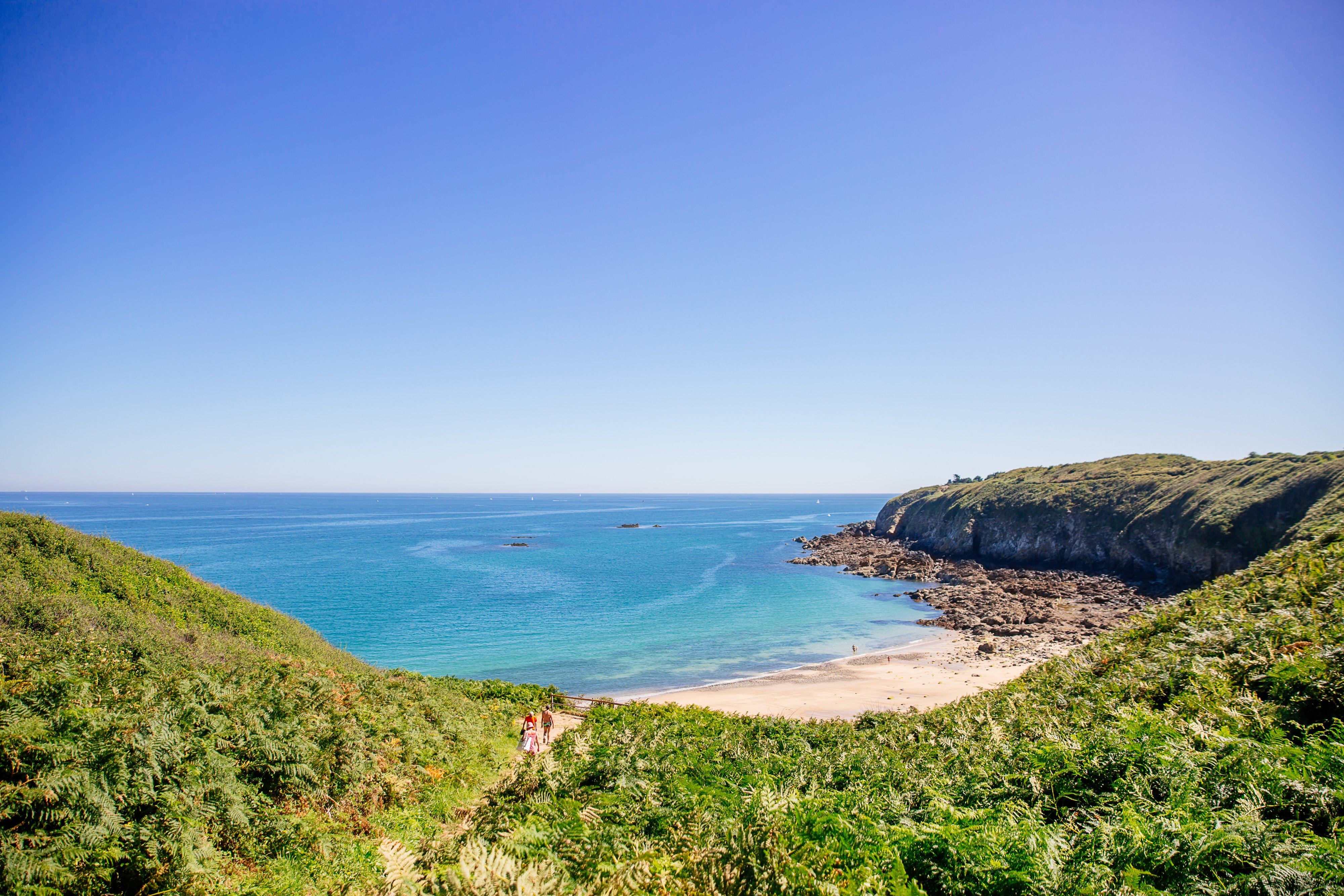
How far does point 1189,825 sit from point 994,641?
143 ft

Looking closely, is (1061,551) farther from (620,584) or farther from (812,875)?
(812,875)

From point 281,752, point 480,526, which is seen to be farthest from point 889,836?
point 480,526

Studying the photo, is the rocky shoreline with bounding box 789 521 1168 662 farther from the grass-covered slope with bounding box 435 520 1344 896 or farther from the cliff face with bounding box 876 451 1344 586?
the grass-covered slope with bounding box 435 520 1344 896

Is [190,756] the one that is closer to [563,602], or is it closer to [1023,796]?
[1023,796]

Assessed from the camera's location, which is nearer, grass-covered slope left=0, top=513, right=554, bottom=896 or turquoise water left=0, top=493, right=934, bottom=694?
grass-covered slope left=0, top=513, right=554, bottom=896

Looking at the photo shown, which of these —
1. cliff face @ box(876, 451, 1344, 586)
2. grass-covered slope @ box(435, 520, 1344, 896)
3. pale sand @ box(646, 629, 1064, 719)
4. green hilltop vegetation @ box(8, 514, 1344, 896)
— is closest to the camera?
grass-covered slope @ box(435, 520, 1344, 896)

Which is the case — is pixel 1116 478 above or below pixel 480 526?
above

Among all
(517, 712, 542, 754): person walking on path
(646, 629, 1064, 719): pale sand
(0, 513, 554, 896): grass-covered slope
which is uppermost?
(0, 513, 554, 896): grass-covered slope

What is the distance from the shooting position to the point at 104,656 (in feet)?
31.4

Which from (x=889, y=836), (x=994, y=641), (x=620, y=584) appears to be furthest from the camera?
(x=620, y=584)

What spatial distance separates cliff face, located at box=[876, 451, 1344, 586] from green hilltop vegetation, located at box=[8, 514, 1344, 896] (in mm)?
26630

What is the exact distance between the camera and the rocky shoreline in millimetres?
41125

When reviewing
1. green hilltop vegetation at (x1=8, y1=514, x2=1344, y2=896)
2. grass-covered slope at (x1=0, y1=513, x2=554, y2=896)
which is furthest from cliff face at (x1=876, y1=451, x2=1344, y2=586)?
grass-covered slope at (x1=0, y1=513, x2=554, y2=896)

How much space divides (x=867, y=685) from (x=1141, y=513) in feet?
161
